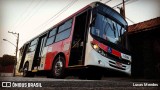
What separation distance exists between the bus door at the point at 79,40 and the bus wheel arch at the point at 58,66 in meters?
0.31

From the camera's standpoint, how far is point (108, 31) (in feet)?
17.0

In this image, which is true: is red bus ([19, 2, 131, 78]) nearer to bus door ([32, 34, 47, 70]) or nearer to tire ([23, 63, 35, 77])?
bus door ([32, 34, 47, 70])

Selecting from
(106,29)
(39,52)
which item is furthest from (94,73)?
(39,52)

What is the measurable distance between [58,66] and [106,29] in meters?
1.31

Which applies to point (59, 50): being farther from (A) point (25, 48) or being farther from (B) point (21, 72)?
(B) point (21, 72)

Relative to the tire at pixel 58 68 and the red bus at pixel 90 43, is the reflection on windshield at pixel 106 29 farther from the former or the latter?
the tire at pixel 58 68

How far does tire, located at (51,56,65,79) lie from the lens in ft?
18.0

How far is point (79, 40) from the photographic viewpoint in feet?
17.4

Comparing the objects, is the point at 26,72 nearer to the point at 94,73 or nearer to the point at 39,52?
the point at 39,52

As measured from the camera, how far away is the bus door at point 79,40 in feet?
16.8

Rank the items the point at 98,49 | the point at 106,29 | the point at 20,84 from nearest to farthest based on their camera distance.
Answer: the point at 20,84, the point at 98,49, the point at 106,29

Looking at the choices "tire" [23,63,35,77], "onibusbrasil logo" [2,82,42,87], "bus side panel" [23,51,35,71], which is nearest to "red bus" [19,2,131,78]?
"bus side panel" [23,51,35,71]

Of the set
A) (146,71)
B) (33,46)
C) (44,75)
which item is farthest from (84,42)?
(146,71)

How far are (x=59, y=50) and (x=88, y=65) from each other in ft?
3.53
